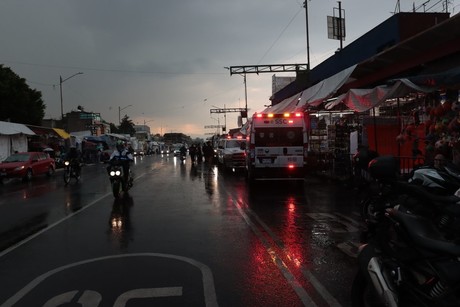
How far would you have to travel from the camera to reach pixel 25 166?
76.1ft

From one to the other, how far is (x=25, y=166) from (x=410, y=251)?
23.1 meters

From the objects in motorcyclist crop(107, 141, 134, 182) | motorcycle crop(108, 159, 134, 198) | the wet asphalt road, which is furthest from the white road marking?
motorcyclist crop(107, 141, 134, 182)

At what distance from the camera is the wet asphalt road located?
5.14 meters

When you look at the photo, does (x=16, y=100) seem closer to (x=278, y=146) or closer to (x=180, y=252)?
(x=278, y=146)

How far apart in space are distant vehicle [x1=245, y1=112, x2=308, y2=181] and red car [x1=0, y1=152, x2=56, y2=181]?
12976 mm

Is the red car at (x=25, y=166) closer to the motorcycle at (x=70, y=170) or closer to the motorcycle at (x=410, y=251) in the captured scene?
the motorcycle at (x=70, y=170)

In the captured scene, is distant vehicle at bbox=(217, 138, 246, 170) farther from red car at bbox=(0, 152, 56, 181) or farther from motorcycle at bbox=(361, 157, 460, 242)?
motorcycle at bbox=(361, 157, 460, 242)

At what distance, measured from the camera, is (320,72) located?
32.2 metres

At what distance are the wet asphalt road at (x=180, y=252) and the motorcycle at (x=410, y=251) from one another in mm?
1082

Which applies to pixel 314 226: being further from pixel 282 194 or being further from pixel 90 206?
pixel 90 206

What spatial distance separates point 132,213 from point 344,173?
35.8 feet

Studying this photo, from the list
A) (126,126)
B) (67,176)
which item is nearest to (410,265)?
(67,176)

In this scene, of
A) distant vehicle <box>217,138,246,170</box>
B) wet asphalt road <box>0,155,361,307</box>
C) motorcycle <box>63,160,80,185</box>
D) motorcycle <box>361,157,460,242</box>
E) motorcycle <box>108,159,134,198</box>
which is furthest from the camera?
distant vehicle <box>217,138,246,170</box>

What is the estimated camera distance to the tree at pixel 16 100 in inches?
1789
